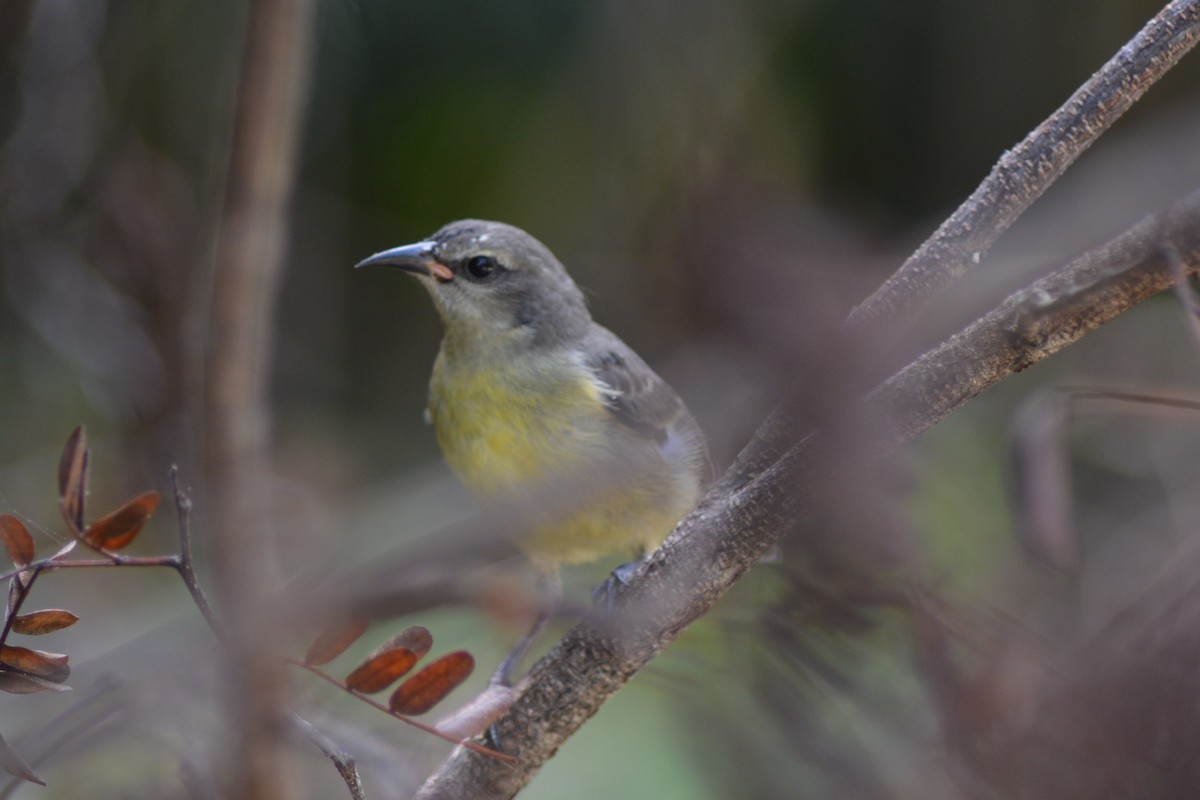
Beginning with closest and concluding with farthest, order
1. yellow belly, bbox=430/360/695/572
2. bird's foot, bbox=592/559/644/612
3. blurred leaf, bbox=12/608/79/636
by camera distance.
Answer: blurred leaf, bbox=12/608/79/636
bird's foot, bbox=592/559/644/612
yellow belly, bbox=430/360/695/572

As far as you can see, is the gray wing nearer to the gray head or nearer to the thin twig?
the gray head

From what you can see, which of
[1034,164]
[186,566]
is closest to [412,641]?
[186,566]

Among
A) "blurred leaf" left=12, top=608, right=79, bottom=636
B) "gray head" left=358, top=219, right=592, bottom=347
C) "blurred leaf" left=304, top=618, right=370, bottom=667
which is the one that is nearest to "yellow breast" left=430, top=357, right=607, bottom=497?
"gray head" left=358, top=219, right=592, bottom=347

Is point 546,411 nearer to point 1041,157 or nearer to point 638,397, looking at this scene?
point 638,397

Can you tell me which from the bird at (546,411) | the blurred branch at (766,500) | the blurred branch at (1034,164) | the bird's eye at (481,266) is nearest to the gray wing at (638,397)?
the bird at (546,411)

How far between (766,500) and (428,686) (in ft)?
1.61

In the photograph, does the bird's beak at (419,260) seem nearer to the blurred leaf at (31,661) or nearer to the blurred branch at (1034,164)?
the blurred branch at (1034,164)

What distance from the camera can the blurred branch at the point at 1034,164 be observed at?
1.48 metres

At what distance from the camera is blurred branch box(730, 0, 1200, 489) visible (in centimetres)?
148

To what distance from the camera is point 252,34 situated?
7.51ft

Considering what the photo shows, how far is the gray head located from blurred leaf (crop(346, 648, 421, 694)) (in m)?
1.89

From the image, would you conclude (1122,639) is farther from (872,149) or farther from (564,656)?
(872,149)

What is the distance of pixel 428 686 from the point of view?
1.48 metres

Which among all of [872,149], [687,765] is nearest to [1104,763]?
[687,765]
